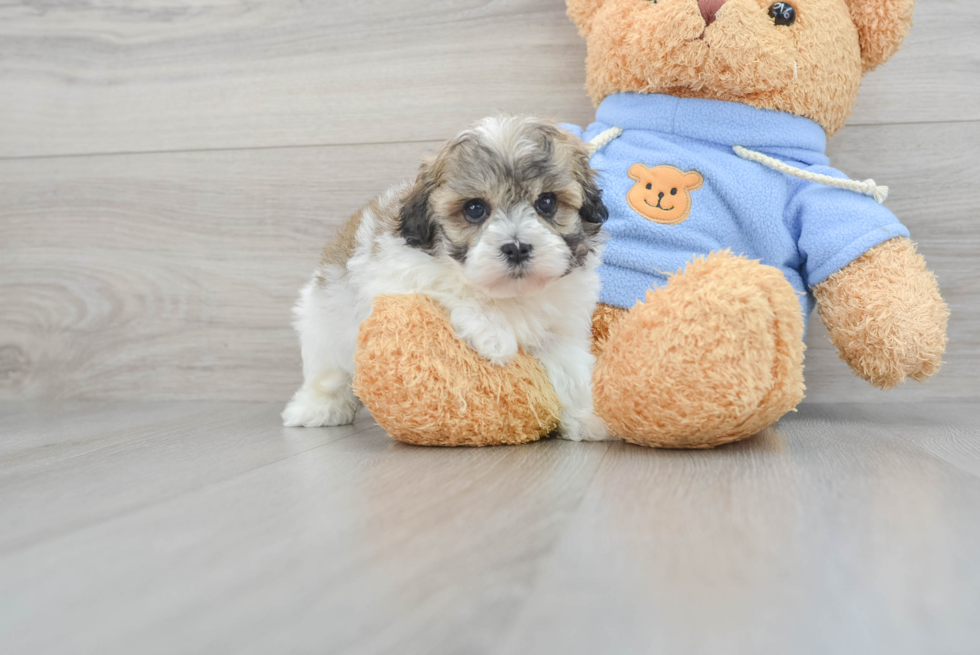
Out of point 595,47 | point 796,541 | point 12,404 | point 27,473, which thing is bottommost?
point 12,404

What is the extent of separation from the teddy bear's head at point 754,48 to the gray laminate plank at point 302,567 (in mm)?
797

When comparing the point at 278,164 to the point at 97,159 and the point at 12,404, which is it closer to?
the point at 97,159

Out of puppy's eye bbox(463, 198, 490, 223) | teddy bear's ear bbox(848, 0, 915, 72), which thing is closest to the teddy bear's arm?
teddy bear's ear bbox(848, 0, 915, 72)

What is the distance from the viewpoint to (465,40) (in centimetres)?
188

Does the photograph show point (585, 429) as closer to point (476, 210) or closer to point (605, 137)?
point (476, 210)

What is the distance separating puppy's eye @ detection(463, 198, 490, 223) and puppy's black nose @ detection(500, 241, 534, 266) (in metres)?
0.09

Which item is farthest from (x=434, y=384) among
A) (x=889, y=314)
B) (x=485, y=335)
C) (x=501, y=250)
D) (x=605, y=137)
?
(x=889, y=314)

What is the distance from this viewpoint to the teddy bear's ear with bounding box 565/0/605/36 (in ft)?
5.26

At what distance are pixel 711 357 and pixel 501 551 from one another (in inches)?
20.2

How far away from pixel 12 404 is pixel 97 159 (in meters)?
0.70

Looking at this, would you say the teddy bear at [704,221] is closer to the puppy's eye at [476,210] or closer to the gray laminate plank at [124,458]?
the puppy's eye at [476,210]

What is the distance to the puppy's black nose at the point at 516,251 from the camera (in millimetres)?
1144

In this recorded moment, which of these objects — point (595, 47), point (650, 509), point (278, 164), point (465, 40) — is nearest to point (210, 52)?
point (278, 164)

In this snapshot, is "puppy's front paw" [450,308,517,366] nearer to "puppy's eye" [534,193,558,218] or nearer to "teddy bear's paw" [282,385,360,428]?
"puppy's eye" [534,193,558,218]
